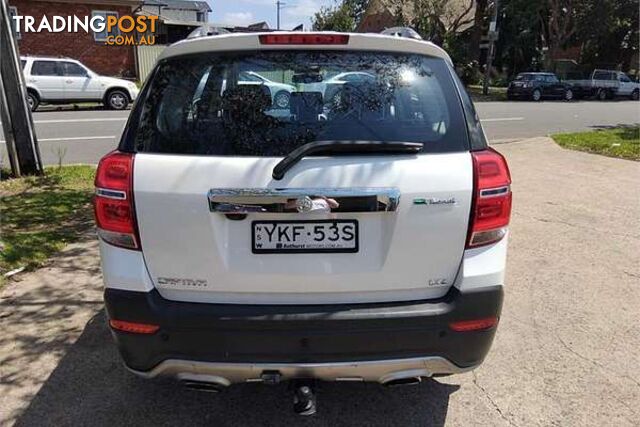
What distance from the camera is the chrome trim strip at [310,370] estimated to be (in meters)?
2.45

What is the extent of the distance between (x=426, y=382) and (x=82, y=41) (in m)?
30.9

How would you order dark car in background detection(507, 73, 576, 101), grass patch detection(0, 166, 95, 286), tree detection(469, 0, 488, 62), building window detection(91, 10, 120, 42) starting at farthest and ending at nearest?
tree detection(469, 0, 488, 62), dark car in background detection(507, 73, 576, 101), building window detection(91, 10, 120, 42), grass patch detection(0, 166, 95, 286)

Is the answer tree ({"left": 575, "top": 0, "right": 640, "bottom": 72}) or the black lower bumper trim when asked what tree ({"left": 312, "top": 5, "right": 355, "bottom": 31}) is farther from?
the black lower bumper trim

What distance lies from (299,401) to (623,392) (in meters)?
1.89

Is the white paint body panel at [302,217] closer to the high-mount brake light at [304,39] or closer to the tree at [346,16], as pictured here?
the high-mount brake light at [304,39]

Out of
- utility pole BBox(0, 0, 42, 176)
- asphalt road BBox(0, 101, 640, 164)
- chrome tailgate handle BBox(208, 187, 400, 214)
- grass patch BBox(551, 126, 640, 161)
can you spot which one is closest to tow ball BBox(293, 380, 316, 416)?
chrome tailgate handle BBox(208, 187, 400, 214)

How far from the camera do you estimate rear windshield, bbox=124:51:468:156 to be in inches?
97.7

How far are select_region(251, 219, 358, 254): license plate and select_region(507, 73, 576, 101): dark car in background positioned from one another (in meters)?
29.9

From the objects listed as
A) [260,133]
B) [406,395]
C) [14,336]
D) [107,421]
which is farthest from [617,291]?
[14,336]

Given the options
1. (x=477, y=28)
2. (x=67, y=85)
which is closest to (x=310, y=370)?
(x=67, y=85)

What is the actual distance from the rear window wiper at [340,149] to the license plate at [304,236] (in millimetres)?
212

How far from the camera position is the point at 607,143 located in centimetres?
1233

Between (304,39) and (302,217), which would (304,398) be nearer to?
(302,217)

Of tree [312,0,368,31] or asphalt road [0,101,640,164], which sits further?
tree [312,0,368,31]
